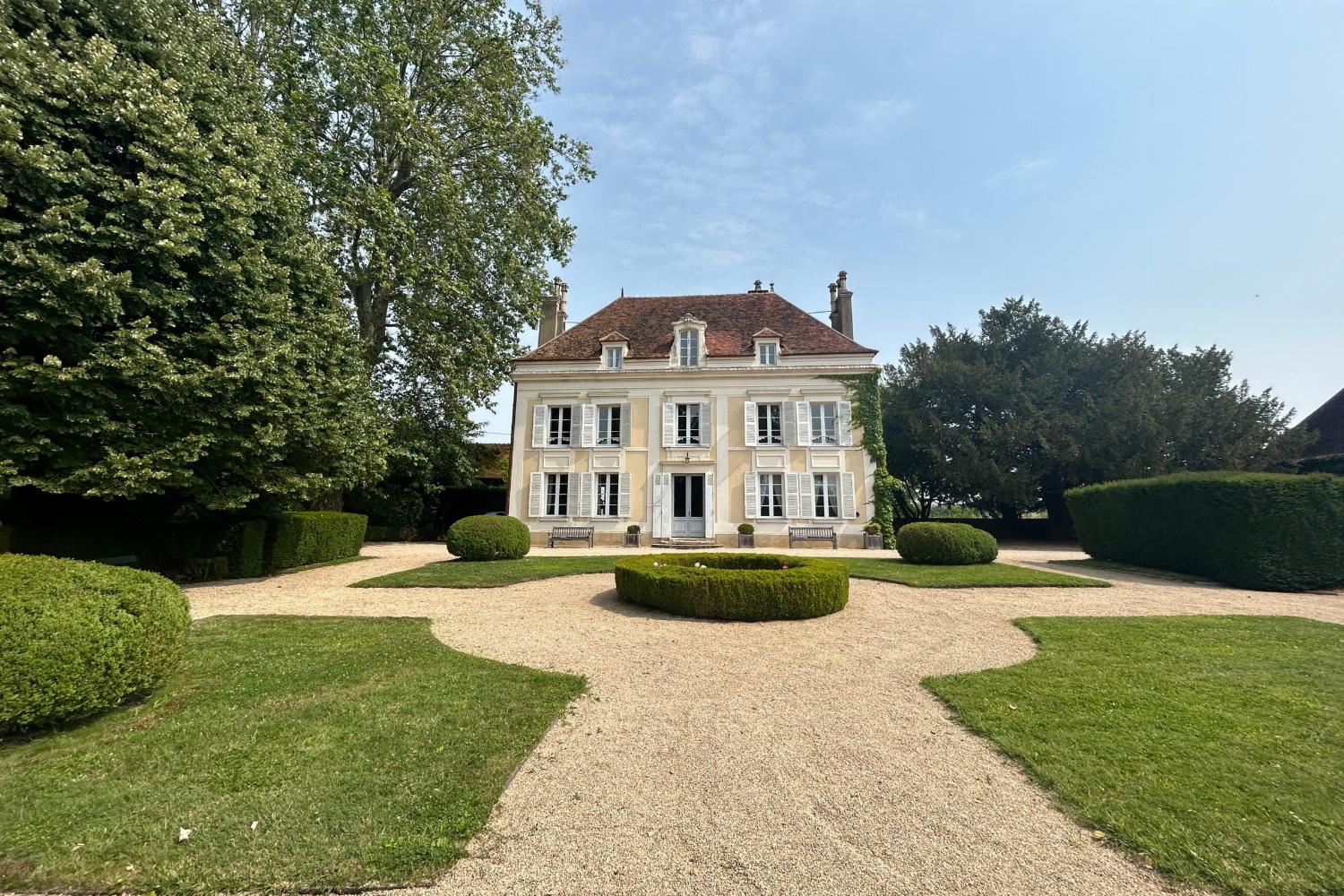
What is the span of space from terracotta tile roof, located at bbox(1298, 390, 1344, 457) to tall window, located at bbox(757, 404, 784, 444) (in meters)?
19.8

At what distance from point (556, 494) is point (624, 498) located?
263 cm

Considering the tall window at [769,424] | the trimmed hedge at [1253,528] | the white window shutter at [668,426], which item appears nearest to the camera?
the trimmed hedge at [1253,528]

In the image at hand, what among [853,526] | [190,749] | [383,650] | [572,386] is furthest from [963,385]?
[190,749]

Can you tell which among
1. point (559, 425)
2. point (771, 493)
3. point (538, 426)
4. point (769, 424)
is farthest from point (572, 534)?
point (769, 424)

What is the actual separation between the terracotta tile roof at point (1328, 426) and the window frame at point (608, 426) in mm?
25823

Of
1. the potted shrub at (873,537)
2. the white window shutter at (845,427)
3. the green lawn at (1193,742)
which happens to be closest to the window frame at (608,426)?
the white window shutter at (845,427)

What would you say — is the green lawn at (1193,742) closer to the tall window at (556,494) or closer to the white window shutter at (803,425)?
the white window shutter at (803,425)

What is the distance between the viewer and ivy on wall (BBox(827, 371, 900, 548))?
1939cm

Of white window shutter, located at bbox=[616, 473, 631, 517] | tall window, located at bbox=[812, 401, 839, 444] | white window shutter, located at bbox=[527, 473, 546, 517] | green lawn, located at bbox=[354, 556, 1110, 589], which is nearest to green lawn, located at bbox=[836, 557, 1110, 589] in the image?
green lawn, located at bbox=[354, 556, 1110, 589]

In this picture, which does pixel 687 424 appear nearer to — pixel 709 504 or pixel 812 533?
pixel 709 504

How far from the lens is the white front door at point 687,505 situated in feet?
65.8

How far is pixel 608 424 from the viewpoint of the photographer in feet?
69.7

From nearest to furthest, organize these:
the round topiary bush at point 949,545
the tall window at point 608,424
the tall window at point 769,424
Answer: the round topiary bush at point 949,545 < the tall window at point 769,424 < the tall window at point 608,424

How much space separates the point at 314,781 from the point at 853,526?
1845cm
